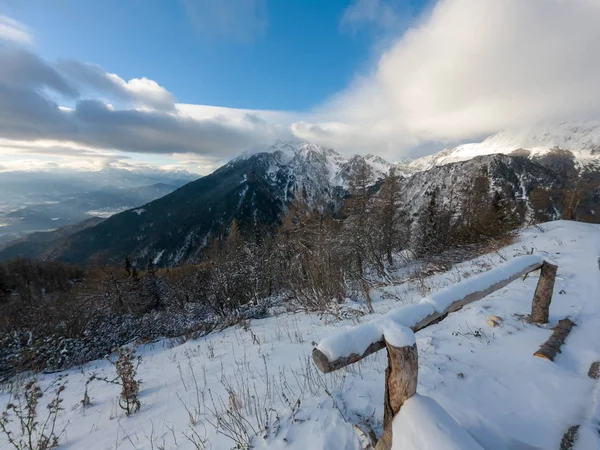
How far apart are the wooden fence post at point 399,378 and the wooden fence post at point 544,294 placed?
3.42 m

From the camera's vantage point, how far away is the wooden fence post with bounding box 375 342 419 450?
1799 mm

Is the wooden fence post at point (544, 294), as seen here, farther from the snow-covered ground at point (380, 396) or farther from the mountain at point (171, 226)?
the mountain at point (171, 226)

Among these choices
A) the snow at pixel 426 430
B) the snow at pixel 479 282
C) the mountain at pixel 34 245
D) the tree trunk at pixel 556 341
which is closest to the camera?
the snow at pixel 426 430

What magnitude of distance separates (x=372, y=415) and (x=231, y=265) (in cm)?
1580

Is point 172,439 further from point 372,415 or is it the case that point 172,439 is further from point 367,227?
point 367,227

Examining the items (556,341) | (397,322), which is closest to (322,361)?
(397,322)

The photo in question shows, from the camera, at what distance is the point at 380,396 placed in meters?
2.82

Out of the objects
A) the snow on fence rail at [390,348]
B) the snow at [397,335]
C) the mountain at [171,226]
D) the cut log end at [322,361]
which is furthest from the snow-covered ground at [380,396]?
the mountain at [171,226]

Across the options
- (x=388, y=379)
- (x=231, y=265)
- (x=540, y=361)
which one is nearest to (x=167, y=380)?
(x=388, y=379)

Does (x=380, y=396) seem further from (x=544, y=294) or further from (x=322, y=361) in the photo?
(x=544, y=294)

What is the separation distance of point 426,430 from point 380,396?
1352 mm

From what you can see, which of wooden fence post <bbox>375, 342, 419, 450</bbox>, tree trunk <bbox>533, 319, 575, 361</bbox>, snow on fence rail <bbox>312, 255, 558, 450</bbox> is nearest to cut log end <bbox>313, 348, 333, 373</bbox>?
snow on fence rail <bbox>312, 255, 558, 450</bbox>

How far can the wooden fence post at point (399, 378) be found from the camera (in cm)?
180

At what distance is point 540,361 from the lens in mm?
2953
